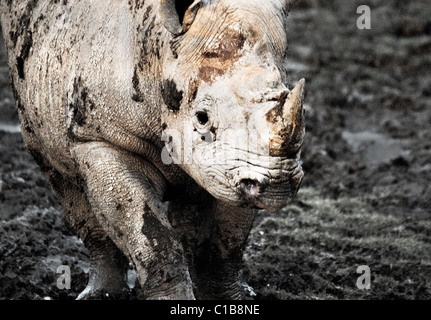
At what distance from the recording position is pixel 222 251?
594cm

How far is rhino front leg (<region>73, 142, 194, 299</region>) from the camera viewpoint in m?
5.11

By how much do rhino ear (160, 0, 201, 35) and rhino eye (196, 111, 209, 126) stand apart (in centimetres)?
41

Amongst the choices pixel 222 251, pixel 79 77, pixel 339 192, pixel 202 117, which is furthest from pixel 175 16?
pixel 339 192

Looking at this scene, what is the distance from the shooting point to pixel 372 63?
11.6 m

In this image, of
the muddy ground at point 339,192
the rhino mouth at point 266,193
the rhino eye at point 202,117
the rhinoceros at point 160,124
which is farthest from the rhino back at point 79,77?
the muddy ground at point 339,192

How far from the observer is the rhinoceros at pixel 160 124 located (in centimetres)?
453

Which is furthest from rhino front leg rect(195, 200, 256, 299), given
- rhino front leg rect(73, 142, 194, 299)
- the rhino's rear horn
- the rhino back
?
the rhino's rear horn

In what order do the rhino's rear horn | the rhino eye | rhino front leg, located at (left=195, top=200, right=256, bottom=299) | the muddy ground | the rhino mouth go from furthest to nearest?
the muddy ground
rhino front leg, located at (left=195, top=200, right=256, bottom=299)
the rhino eye
the rhino mouth
the rhino's rear horn

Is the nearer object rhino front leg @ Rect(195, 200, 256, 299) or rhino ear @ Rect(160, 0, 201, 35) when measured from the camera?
rhino ear @ Rect(160, 0, 201, 35)

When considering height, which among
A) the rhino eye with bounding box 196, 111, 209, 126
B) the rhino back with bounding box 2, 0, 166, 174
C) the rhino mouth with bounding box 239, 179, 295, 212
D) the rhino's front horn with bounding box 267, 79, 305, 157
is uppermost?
the rhino back with bounding box 2, 0, 166, 174

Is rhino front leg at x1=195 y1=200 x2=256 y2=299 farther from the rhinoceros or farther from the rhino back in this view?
the rhino back

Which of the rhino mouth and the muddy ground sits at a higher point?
the muddy ground

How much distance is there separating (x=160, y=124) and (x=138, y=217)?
1.56 feet

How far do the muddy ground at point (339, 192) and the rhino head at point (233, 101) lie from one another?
1971 millimetres
